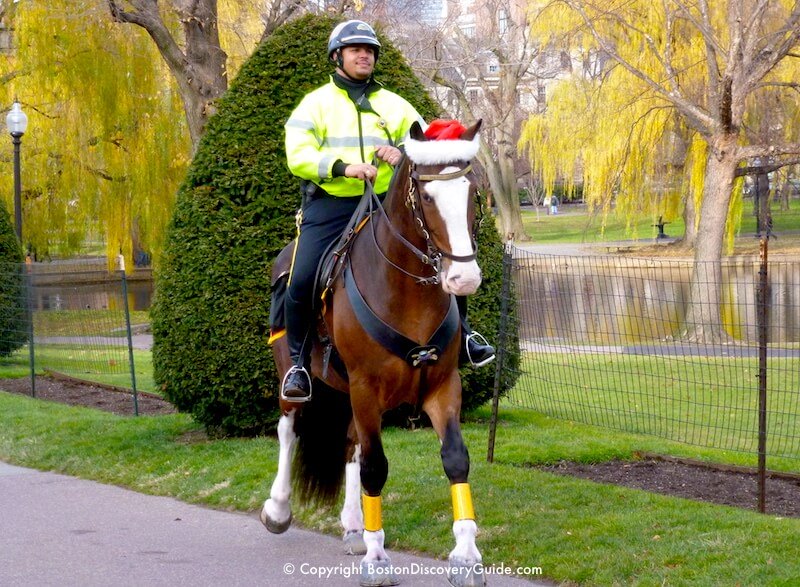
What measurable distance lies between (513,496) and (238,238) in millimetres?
3712

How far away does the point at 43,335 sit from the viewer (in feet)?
53.1

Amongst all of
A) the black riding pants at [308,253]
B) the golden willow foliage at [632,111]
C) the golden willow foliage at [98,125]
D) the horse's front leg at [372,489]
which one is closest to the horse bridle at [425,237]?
the horse's front leg at [372,489]

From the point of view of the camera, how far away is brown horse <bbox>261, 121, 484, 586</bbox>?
501cm

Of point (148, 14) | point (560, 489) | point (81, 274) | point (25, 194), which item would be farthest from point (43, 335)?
point (25, 194)

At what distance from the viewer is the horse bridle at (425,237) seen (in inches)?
196

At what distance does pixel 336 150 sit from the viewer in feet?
20.5

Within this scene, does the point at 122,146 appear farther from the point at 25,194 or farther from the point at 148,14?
the point at 148,14

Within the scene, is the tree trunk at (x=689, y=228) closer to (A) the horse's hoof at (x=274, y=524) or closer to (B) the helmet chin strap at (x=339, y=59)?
(A) the horse's hoof at (x=274, y=524)

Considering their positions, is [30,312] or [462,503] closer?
[462,503]

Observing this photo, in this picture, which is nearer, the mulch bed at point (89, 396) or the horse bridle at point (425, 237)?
the horse bridle at point (425, 237)

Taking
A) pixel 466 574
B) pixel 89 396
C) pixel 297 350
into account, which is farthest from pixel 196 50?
pixel 466 574

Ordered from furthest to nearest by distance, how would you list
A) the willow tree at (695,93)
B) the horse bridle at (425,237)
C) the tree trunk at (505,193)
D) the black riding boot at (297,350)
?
the tree trunk at (505,193)
the willow tree at (695,93)
the black riding boot at (297,350)
the horse bridle at (425,237)

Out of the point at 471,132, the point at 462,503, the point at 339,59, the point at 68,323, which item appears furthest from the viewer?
the point at 68,323

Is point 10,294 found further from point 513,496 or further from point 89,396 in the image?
point 513,496
